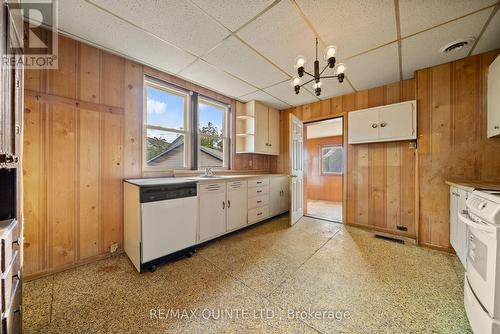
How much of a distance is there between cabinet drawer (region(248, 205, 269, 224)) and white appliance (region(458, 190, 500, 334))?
8.21 ft

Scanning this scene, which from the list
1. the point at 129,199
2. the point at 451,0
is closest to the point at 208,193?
the point at 129,199

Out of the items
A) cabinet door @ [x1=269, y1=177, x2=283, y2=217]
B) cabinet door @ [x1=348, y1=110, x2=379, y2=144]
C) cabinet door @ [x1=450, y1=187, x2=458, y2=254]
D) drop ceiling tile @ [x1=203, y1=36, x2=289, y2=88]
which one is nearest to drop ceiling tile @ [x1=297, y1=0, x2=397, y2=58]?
drop ceiling tile @ [x1=203, y1=36, x2=289, y2=88]

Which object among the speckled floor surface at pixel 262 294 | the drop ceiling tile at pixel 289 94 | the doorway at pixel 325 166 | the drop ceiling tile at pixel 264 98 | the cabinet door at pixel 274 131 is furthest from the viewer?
the doorway at pixel 325 166

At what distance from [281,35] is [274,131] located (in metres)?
2.54

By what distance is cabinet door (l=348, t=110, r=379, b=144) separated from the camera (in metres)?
3.08

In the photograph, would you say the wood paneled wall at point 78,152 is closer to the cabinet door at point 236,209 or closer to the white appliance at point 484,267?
the cabinet door at point 236,209

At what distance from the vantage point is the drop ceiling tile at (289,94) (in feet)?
10.7

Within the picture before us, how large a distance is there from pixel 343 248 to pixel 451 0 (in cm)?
275

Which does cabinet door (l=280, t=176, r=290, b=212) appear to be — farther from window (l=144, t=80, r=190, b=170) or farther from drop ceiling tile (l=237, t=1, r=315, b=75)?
drop ceiling tile (l=237, t=1, r=315, b=75)

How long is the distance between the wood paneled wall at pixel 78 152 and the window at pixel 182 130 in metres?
0.22

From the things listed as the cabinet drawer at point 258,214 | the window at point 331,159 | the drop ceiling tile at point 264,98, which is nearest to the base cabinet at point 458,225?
the cabinet drawer at point 258,214

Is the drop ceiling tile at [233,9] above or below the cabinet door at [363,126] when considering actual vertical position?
above

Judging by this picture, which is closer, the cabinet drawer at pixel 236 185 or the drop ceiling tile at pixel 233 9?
the drop ceiling tile at pixel 233 9

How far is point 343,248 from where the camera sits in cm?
253
